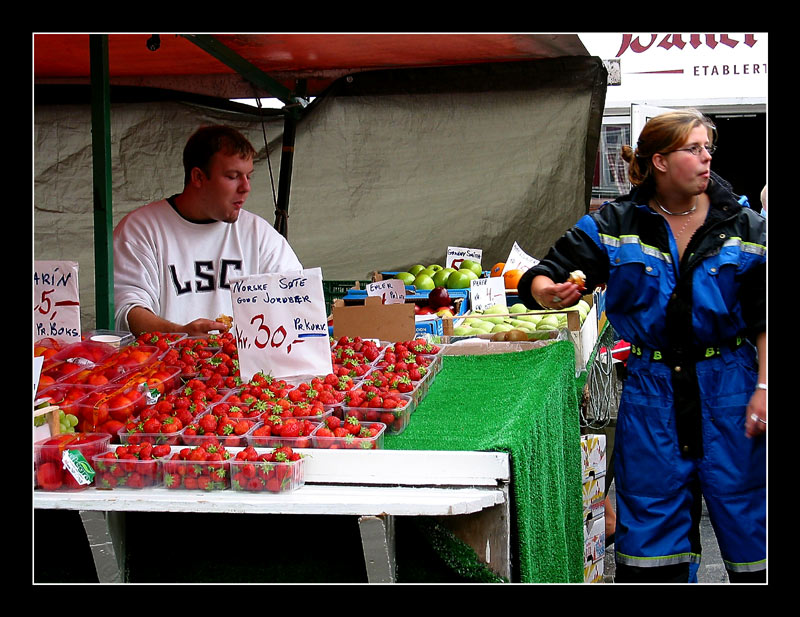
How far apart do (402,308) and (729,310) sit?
134 cm

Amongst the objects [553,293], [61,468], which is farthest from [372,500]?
[553,293]

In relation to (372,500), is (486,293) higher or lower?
higher

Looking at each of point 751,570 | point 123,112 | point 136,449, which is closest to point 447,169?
point 123,112

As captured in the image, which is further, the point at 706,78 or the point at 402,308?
the point at 706,78

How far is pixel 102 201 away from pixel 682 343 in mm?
2551

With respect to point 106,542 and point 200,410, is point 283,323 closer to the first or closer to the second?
point 200,410

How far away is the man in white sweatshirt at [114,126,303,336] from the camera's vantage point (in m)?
4.02

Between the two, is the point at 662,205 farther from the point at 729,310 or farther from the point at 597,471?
the point at 597,471

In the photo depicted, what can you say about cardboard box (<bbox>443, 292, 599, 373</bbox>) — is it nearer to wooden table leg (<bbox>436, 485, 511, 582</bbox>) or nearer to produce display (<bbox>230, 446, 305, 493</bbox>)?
wooden table leg (<bbox>436, 485, 511, 582</bbox>)

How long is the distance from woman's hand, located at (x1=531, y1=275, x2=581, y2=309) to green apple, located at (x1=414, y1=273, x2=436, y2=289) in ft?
9.75

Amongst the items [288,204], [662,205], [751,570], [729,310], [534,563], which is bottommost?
[751,570]

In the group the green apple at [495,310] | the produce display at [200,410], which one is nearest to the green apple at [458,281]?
the green apple at [495,310]

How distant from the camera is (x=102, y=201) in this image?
12.3 feet

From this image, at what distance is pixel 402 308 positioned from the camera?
136 inches
